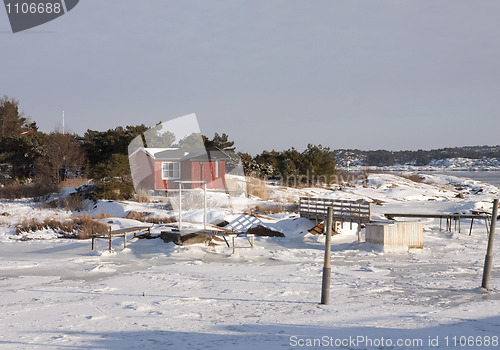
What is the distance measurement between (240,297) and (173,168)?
83.5ft

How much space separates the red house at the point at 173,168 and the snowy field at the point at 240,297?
1530 cm

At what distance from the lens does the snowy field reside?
7559 millimetres

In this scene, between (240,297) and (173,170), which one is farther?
(173,170)

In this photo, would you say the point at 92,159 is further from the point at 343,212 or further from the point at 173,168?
the point at 343,212

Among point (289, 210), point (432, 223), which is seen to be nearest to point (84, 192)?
point (289, 210)

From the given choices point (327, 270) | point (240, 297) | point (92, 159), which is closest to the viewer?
point (327, 270)

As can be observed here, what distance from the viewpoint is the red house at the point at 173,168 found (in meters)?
34.6

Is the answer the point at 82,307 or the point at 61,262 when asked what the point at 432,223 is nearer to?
the point at 61,262

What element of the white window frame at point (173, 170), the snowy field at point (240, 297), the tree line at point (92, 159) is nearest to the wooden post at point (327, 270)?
the snowy field at point (240, 297)

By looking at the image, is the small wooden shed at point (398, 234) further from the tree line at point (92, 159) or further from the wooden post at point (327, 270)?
the tree line at point (92, 159)

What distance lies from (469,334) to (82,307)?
23.6ft

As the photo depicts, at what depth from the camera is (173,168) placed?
115 feet

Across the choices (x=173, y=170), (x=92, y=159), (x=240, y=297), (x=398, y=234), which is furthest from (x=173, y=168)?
(x=240, y=297)

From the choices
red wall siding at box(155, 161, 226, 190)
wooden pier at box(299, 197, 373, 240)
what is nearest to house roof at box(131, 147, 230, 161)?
red wall siding at box(155, 161, 226, 190)
